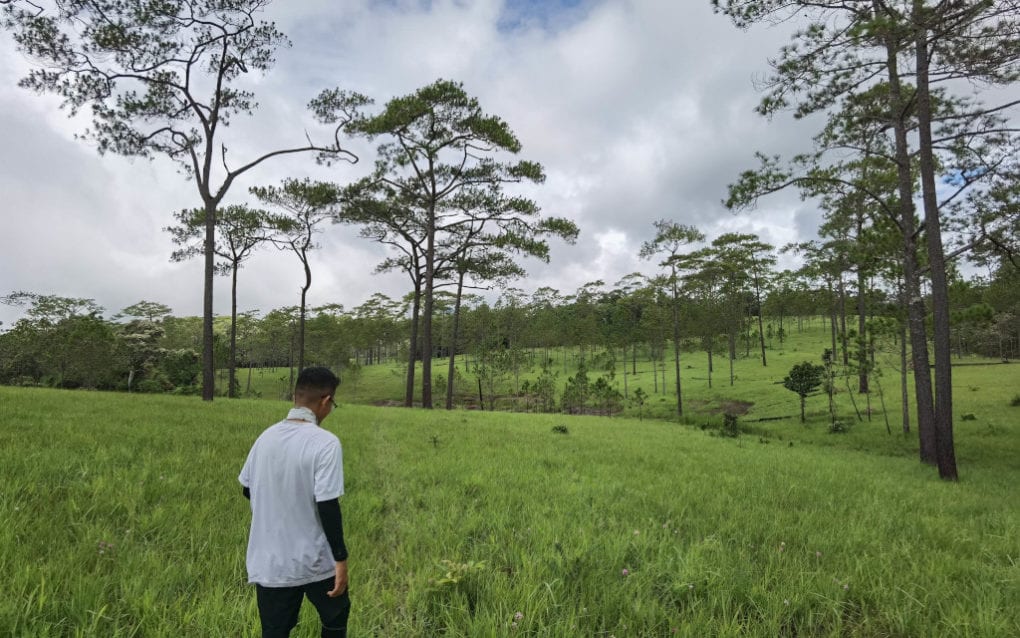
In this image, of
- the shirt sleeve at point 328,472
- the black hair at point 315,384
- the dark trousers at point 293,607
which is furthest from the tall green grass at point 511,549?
the black hair at point 315,384

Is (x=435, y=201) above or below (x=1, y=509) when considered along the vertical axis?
above

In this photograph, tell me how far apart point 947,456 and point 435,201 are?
22004mm

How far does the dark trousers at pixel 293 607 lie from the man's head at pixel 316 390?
33.6 inches

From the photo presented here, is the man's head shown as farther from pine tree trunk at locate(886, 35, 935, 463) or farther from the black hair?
pine tree trunk at locate(886, 35, 935, 463)

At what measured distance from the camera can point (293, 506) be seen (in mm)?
2266

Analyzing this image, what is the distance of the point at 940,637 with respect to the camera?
3092 mm

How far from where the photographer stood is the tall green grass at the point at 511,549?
3.09 metres

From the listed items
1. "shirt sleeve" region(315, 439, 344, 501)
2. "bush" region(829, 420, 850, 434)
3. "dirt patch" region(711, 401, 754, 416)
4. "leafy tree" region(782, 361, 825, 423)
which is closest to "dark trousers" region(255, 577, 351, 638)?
"shirt sleeve" region(315, 439, 344, 501)

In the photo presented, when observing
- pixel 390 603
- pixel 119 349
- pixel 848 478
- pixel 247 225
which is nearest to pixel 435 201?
pixel 247 225

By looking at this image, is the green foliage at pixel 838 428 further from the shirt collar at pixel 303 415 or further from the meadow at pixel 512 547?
the shirt collar at pixel 303 415

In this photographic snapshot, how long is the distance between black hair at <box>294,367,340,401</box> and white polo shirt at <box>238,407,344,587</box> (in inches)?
8.2

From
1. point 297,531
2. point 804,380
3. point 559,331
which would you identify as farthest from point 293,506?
point 559,331

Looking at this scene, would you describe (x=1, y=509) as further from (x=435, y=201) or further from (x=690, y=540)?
(x=435, y=201)

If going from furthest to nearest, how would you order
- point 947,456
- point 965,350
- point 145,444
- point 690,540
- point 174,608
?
point 965,350 < point 947,456 < point 145,444 < point 690,540 < point 174,608
